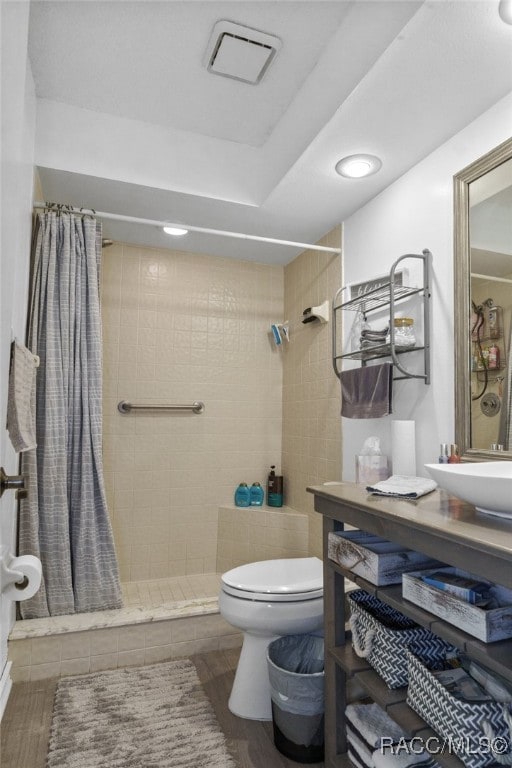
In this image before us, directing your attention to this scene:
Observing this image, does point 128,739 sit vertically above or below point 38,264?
below

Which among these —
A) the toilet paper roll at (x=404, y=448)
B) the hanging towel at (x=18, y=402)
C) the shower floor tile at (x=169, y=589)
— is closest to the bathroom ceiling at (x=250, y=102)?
the hanging towel at (x=18, y=402)

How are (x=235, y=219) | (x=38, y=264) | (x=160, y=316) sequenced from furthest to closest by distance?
(x=160, y=316)
(x=235, y=219)
(x=38, y=264)

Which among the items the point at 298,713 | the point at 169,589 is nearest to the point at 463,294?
the point at 298,713

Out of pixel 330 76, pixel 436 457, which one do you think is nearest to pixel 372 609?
pixel 436 457

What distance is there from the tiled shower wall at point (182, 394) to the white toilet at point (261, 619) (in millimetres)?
1211

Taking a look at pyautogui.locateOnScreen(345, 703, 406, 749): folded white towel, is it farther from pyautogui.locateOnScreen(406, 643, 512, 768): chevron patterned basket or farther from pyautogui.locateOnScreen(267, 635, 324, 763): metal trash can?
pyautogui.locateOnScreen(406, 643, 512, 768): chevron patterned basket

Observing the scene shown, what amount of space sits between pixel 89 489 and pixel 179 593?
871 millimetres

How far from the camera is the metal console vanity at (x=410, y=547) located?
0.98m

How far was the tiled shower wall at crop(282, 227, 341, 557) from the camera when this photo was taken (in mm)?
2703

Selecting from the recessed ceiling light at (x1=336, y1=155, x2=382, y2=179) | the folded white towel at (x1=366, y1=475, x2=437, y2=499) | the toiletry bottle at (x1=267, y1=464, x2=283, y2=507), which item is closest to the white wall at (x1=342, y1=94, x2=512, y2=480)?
the recessed ceiling light at (x1=336, y1=155, x2=382, y2=179)

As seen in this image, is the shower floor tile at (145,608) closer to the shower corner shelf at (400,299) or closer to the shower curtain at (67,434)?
the shower curtain at (67,434)

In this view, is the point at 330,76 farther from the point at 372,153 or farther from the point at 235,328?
the point at 235,328

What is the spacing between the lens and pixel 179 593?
268cm

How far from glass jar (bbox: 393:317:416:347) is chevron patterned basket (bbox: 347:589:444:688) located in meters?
1.03
